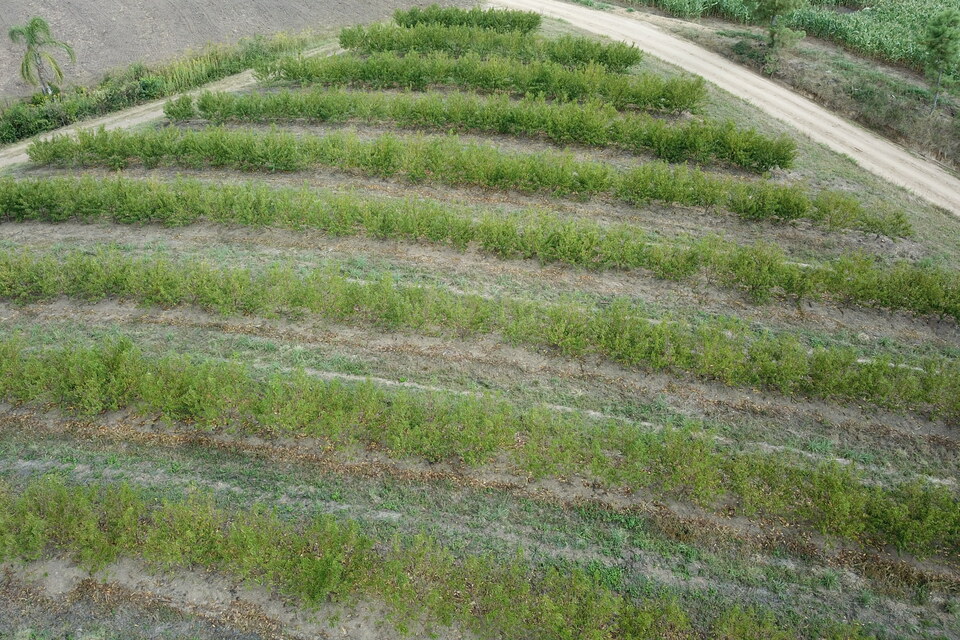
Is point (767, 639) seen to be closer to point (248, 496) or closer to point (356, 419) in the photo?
point (356, 419)

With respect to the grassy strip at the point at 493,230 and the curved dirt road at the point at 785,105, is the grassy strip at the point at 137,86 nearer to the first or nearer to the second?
the grassy strip at the point at 493,230

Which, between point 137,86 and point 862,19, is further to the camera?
point 862,19

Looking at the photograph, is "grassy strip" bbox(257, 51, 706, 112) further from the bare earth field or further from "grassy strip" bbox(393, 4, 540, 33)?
"grassy strip" bbox(393, 4, 540, 33)

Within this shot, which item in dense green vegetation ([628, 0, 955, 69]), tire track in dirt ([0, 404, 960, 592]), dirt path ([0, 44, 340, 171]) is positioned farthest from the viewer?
dense green vegetation ([628, 0, 955, 69])

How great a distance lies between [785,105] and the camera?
1989 centimetres

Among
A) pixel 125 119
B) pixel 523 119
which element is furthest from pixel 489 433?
pixel 125 119

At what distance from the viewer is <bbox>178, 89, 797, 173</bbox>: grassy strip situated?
16188mm

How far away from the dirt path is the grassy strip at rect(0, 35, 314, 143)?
329 millimetres

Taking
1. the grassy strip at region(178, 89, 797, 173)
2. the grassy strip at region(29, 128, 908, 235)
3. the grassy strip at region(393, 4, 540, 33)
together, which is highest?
the grassy strip at region(393, 4, 540, 33)

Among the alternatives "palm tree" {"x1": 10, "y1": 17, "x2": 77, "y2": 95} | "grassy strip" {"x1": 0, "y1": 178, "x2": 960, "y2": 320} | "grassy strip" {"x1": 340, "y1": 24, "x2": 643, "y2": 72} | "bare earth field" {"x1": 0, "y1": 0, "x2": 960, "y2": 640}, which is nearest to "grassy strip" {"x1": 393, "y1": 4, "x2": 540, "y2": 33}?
"grassy strip" {"x1": 340, "y1": 24, "x2": 643, "y2": 72}

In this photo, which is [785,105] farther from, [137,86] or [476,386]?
[137,86]

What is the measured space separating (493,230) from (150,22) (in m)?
20.8

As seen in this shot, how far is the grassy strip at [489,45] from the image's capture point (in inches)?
812

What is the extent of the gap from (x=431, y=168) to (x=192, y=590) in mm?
10676
